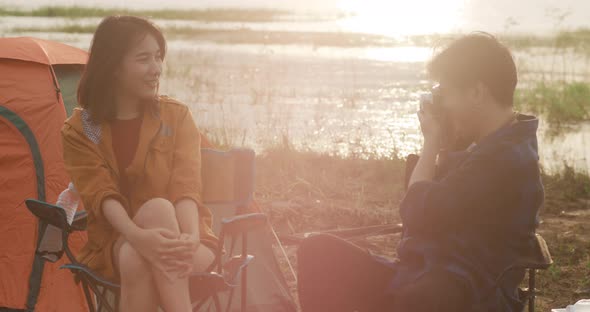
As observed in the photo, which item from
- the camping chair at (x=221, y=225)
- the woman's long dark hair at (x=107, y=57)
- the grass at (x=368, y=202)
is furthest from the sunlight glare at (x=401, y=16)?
the woman's long dark hair at (x=107, y=57)

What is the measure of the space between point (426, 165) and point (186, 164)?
0.92 meters

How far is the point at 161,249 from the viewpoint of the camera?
2795 mm

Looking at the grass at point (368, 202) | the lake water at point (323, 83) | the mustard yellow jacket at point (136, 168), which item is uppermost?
the mustard yellow jacket at point (136, 168)

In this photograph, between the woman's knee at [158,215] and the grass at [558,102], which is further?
the grass at [558,102]

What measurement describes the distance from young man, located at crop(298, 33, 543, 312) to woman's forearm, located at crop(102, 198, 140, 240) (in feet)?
2.91

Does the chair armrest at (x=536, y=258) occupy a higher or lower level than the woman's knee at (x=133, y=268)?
higher

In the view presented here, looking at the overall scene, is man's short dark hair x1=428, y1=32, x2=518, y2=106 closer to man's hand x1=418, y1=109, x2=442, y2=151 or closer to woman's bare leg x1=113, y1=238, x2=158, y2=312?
man's hand x1=418, y1=109, x2=442, y2=151

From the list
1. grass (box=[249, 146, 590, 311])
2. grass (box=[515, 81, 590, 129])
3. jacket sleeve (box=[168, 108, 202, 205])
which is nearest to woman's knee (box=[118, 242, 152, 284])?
jacket sleeve (box=[168, 108, 202, 205])

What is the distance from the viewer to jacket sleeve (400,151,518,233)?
2.55m

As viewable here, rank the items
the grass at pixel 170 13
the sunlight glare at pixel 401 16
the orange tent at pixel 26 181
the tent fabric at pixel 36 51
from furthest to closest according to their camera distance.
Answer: the grass at pixel 170 13 → the sunlight glare at pixel 401 16 → the tent fabric at pixel 36 51 → the orange tent at pixel 26 181

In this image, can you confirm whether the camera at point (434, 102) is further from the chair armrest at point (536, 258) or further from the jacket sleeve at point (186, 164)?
the jacket sleeve at point (186, 164)

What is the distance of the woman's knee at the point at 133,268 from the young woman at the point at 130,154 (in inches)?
1.3

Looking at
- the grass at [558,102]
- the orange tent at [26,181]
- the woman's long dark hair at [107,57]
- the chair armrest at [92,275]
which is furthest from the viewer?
the grass at [558,102]

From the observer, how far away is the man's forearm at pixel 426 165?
2734 millimetres
